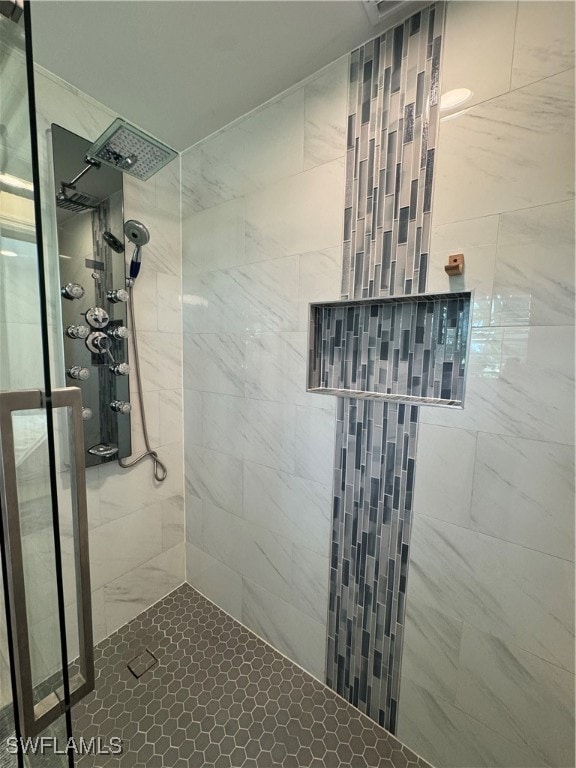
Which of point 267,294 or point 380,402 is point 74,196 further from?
point 380,402

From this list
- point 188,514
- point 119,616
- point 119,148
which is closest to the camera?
point 119,148

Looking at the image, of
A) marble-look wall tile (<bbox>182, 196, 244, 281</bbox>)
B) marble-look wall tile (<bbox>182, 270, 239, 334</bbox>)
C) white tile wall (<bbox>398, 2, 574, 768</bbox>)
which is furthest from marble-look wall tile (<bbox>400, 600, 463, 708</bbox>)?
marble-look wall tile (<bbox>182, 196, 244, 281</bbox>)

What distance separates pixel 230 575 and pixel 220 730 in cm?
56

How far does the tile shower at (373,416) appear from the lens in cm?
84

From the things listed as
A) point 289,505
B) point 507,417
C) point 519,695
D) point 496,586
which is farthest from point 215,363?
point 519,695

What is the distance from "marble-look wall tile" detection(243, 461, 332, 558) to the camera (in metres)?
1.28

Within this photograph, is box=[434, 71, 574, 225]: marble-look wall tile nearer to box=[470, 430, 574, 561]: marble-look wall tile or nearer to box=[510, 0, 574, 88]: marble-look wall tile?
box=[510, 0, 574, 88]: marble-look wall tile

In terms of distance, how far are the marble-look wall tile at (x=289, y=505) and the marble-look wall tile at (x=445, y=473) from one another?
37cm

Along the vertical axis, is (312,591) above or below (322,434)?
below

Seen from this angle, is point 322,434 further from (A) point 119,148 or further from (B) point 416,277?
(A) point 119,148

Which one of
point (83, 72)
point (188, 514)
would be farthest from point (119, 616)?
point (83, 72)

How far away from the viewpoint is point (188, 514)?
1.82 metres

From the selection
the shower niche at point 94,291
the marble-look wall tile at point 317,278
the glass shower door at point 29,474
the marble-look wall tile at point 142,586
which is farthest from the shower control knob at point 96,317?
the marble-look wall tile at point 142,586

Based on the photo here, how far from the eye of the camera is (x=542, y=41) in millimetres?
781
